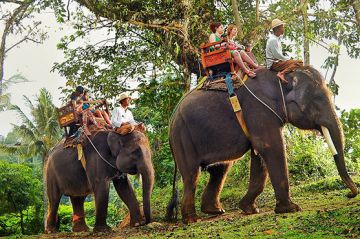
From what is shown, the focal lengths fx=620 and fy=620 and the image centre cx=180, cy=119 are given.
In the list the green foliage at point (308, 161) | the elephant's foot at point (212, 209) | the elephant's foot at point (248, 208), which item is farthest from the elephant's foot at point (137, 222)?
the green foliage at point (308, 161)

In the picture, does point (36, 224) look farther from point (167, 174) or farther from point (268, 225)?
point (268, 225)

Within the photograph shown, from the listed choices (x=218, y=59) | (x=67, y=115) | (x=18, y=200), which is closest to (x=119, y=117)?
(x=67, y=115)

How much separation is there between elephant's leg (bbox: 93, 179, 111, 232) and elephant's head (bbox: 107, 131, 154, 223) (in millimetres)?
631

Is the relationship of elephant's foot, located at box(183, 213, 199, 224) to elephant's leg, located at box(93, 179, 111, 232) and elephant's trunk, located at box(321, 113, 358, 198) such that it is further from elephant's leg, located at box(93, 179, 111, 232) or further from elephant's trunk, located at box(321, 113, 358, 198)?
elephant's trunk, located at box(321, 113, 358, 198)

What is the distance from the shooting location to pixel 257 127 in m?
9.27

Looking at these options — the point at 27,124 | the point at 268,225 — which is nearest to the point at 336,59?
the point at 268,225

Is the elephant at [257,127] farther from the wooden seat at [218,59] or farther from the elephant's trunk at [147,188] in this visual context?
the elephant's trunk at [147,188]

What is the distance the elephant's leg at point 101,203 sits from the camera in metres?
11.5

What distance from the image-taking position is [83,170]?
12.4 meters

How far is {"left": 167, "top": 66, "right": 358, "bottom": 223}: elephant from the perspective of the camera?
892 centimetres

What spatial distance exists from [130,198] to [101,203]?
649 millimetres

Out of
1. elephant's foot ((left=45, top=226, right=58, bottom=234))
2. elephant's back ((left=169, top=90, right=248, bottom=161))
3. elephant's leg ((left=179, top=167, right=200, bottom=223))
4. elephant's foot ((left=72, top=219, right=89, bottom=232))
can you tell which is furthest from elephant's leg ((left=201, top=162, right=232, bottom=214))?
elephant's foot ((left=45, top=226, right=58, bottom=234))

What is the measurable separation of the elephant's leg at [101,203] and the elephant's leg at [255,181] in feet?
9.32

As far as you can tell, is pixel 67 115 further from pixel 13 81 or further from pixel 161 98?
pixel 13 81
